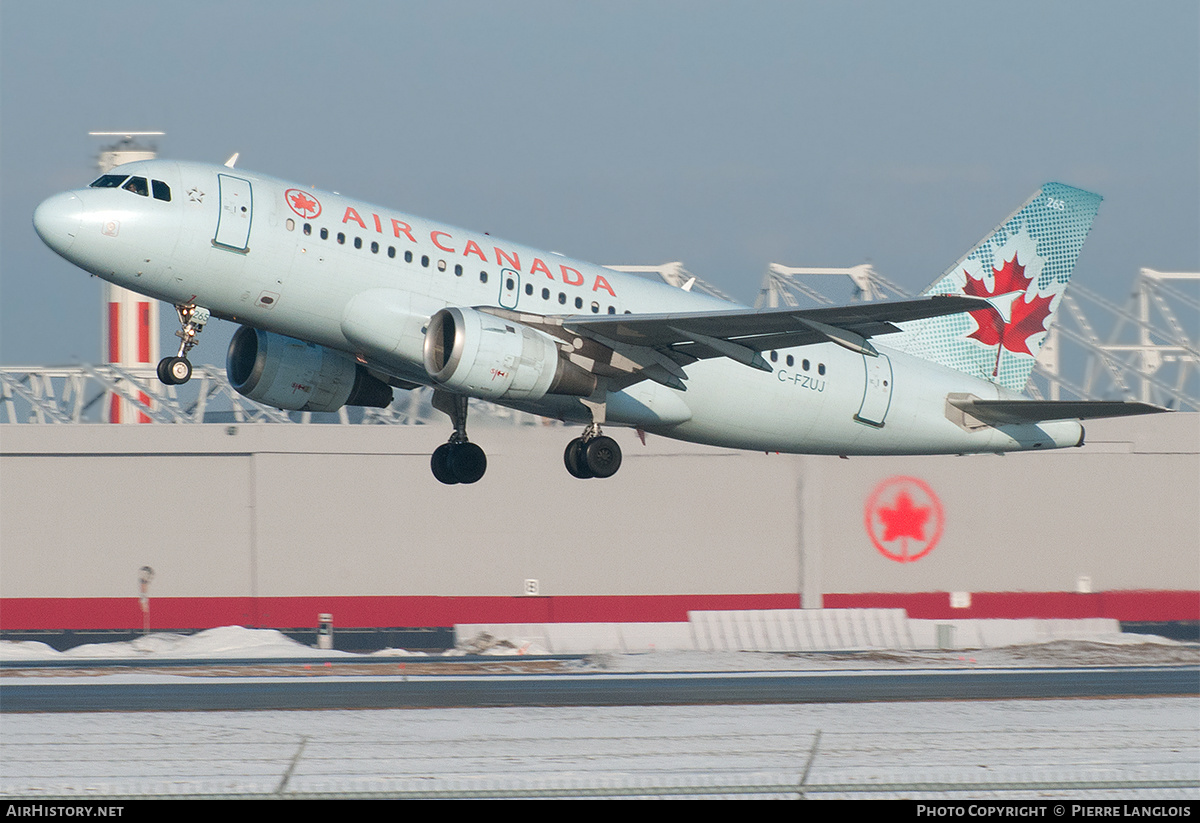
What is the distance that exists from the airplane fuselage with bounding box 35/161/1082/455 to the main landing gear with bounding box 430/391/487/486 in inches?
66.7

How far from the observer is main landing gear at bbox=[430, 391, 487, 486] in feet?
111

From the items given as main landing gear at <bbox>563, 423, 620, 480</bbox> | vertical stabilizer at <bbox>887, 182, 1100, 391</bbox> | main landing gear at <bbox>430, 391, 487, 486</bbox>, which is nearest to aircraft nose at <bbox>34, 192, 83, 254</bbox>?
main landing gear at <bbox>430, 391, 487, 486</bbox>

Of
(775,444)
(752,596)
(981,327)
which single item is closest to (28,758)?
(775,444)

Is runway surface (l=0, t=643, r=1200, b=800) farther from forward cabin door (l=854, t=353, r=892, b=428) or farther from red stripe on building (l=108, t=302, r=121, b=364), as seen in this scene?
red stripe on building (l=108, t=302, r=121, b=364)

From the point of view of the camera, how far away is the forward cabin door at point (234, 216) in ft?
90.4

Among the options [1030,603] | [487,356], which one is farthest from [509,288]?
[1030,603]

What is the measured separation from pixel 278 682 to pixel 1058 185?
2620cm

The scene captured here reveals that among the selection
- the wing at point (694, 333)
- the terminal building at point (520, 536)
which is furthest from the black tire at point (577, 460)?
the terminal building at point (520, 536)

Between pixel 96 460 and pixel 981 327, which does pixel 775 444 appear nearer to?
pixel 981 327

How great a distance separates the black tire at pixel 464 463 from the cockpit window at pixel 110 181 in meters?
10.5

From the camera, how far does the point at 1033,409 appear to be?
34.5 m

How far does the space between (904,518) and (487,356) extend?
38.7 meters

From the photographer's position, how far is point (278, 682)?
131 feet

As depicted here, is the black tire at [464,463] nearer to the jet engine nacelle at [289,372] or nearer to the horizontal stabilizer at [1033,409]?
the jet engine nacelle at [289,372]
